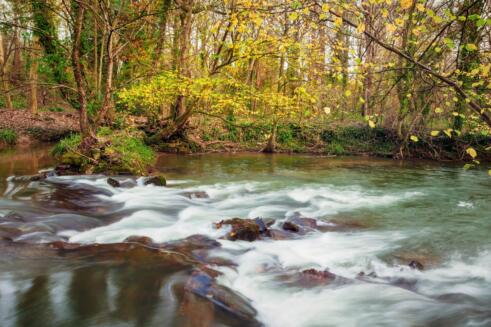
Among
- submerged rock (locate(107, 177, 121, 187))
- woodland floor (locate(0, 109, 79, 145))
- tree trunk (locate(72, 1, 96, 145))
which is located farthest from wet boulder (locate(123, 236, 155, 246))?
woodland floor (locate(0, 109, 79, 145))

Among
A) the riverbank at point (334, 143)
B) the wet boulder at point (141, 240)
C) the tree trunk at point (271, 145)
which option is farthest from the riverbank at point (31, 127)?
the wet boulder at point (141, 240)

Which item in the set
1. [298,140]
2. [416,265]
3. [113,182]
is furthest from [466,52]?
[298,140]

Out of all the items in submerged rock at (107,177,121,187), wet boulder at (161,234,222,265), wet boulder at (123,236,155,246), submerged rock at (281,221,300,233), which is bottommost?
wet boulder at (161,234,222,265)

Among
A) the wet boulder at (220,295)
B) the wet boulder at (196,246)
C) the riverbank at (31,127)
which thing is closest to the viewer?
the wet boulder at (220,295)

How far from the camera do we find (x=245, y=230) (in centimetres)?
682

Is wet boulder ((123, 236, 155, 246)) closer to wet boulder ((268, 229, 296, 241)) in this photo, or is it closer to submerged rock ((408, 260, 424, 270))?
wet boulder ((268, 229, 296, 241))

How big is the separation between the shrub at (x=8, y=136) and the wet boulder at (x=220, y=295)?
16.2 meters

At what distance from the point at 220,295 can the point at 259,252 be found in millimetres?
1907

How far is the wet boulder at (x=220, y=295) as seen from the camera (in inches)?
169

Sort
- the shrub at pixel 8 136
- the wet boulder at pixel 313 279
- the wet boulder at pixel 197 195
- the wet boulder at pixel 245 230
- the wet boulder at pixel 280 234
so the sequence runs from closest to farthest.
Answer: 1. the wet boulder at pixel 313 279
2. the wet boulder at pixel 245 230
3. the wet boulder at pixel 280 234
4. the wet boulder at pixel 197 195
5. the shrub at pixel 8 136

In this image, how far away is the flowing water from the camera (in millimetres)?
4453

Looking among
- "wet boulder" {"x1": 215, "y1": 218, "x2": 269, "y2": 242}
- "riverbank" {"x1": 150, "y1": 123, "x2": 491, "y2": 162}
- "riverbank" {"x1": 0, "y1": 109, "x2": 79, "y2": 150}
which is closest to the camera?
"wet boulder" {"x1": 215, "y1": 218, "x2": 269, "y2": 242}

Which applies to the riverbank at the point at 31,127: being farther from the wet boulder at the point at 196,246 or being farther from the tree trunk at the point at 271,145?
the wet boulder at the point at 196,246

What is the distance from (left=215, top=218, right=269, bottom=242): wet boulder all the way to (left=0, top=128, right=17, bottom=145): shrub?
564 inches
